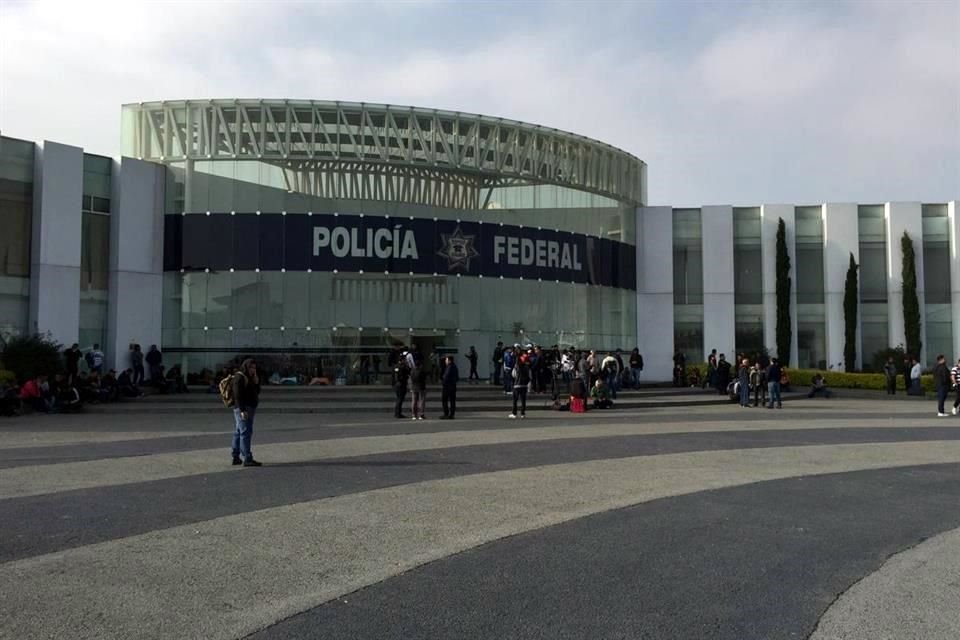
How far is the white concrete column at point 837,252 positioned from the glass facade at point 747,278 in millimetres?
2956

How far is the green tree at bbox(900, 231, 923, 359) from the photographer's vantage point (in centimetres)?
4000

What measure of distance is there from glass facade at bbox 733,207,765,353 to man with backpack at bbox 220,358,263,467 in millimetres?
31351

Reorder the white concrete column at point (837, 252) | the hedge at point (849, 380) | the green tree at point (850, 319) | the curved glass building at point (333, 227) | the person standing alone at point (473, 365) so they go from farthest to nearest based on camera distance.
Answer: the white concrete column at point (837, 252) → the green tree at point (850, 319) → the hedge at point (849, 380) → the person standing alone at point (473, 365) → the curved glass building at point (333, 227)

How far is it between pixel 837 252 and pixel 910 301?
3758 millimetres

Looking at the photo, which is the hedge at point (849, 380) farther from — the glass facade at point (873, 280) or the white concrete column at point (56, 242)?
the white concrete column at point (56, 242)

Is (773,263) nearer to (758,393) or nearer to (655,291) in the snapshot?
(655,291)

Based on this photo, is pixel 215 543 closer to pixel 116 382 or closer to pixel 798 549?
pixel 798 549

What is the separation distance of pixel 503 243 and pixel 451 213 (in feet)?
7.92

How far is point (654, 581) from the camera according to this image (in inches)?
273

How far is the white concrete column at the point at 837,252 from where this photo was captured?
135ft

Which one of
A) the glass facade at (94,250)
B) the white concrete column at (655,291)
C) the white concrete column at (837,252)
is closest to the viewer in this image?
the glass facade at (94,250)

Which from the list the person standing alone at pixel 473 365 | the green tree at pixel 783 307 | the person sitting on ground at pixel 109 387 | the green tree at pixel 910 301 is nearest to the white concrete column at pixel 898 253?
the green tree at pixel 910 301

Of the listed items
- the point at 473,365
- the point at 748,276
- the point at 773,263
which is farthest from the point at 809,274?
the point at 473,365

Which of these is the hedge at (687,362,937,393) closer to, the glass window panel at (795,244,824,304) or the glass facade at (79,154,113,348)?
the glass window panel at (795,244,824,304)
